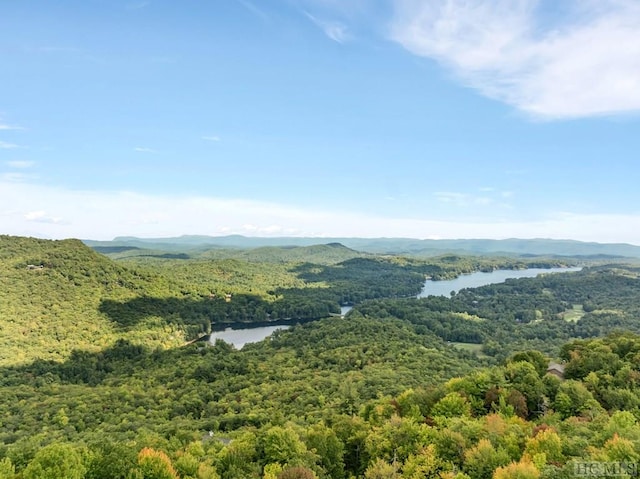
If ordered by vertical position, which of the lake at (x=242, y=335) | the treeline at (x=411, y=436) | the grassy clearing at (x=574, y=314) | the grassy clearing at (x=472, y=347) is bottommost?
the lake at (x=242, y=335)

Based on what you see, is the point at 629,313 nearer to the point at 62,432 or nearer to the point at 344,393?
the point at 344,393

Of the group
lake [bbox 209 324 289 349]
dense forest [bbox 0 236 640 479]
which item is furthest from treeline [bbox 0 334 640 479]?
lake [bbox 209 324 289 349]

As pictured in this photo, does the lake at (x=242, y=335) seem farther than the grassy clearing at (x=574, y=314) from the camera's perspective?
No

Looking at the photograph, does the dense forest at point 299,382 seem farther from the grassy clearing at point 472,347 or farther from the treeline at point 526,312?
the grassy clearing at point 472,347

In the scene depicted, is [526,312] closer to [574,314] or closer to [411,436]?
[574,314]

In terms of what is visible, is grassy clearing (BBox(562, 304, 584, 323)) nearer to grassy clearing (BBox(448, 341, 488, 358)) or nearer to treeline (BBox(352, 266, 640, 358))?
treeline (BBox(352, 266, 640, 358))

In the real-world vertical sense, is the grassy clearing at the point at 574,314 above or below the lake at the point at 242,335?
above

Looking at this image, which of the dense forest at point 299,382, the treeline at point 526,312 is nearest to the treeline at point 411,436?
the dense forest at point 299,382

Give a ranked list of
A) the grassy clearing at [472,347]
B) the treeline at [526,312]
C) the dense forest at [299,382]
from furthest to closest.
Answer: the treeline at [526,312], the grassy clearing at [472,347], the dense forest at [299,382]

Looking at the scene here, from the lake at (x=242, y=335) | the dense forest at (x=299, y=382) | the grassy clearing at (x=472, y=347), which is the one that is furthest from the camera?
the lake at (x=242, y=335)
